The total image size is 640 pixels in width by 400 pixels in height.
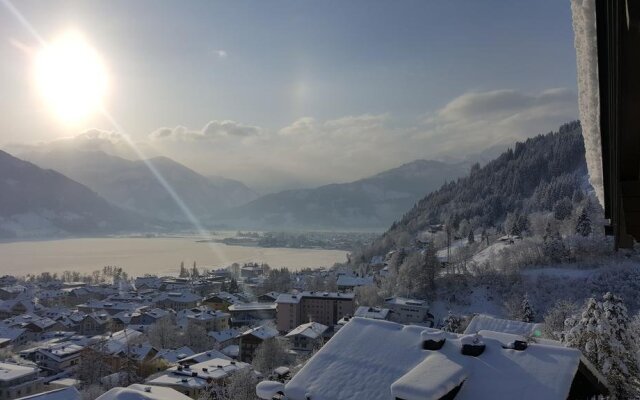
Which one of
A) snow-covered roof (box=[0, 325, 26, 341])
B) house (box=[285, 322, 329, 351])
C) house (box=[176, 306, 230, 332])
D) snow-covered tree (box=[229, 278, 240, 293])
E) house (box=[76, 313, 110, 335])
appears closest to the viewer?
house (box=[285, 322, 329, 351])

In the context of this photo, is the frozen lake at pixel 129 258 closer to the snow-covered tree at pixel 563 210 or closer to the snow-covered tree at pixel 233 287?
the snow-covered tree at pixel 233 287

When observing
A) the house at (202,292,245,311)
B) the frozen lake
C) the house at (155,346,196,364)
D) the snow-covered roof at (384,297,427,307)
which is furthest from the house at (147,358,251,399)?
the frozen lake

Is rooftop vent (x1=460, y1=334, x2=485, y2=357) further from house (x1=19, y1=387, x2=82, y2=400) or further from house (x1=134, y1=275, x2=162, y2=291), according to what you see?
house (x1=134, y1=275, x2=162, y2=291)

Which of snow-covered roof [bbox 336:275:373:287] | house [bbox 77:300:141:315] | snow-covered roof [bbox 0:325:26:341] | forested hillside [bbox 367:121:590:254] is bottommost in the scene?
house [bbox 77:300:141:315]

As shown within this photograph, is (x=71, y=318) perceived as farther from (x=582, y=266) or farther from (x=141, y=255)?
(x=141, y=255)

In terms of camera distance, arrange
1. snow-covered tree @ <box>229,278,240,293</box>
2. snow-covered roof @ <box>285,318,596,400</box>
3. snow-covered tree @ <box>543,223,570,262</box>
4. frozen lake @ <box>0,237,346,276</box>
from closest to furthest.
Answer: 1. snow-covered roof @ <box>285,318,596,400</box>
2. snow-covered tree @ <box>543,223,570,262</box>
3. snow-covered tree @ <box>229,278,240,293</box>
4. frozen lake @ <box>0,237,346,276</box>

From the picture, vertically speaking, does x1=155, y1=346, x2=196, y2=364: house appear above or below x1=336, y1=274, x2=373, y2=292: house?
below

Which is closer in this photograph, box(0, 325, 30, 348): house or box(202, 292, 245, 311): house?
box(0, 325, 30, 348): house

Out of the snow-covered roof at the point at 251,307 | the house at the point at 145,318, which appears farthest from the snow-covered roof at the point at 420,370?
the snow-covered roof at the point at 251,307
